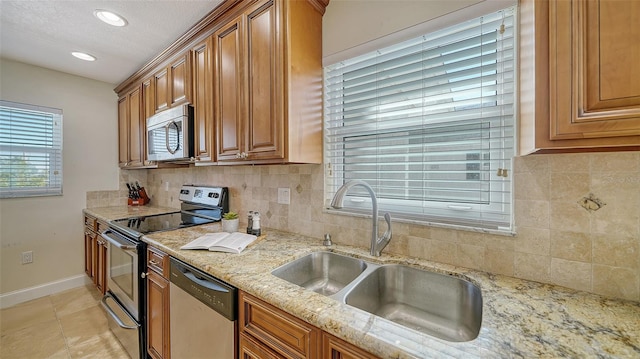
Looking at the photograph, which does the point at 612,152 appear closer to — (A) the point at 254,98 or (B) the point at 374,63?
(B) the point at 374,63

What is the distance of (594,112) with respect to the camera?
2.07ft

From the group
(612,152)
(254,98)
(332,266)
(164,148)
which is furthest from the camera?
(164,148)

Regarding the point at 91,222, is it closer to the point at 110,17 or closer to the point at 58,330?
the point at 58,330

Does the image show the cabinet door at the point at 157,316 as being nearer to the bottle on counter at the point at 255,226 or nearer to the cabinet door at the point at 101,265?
the bottle on counter at the point at 255,226

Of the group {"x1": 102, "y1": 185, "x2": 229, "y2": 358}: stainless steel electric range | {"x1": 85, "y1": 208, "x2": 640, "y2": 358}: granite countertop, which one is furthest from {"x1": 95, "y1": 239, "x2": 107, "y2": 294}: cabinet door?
{"x1": 85, "y1": 208, "x2": 640, "y2": 358}: granite countertop

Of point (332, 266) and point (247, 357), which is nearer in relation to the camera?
point (247, 357)

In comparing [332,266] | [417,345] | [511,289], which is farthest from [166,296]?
[511,289]

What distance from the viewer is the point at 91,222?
2.65 metres

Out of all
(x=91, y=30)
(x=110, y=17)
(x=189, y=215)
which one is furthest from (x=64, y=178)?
(x=110, y=17)

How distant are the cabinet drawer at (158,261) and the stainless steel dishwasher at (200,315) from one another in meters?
0.08

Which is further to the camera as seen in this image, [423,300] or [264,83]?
[264,83]

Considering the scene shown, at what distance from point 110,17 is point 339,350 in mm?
2394

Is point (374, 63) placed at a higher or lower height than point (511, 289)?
higher

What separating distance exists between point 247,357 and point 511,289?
104 centimetres
